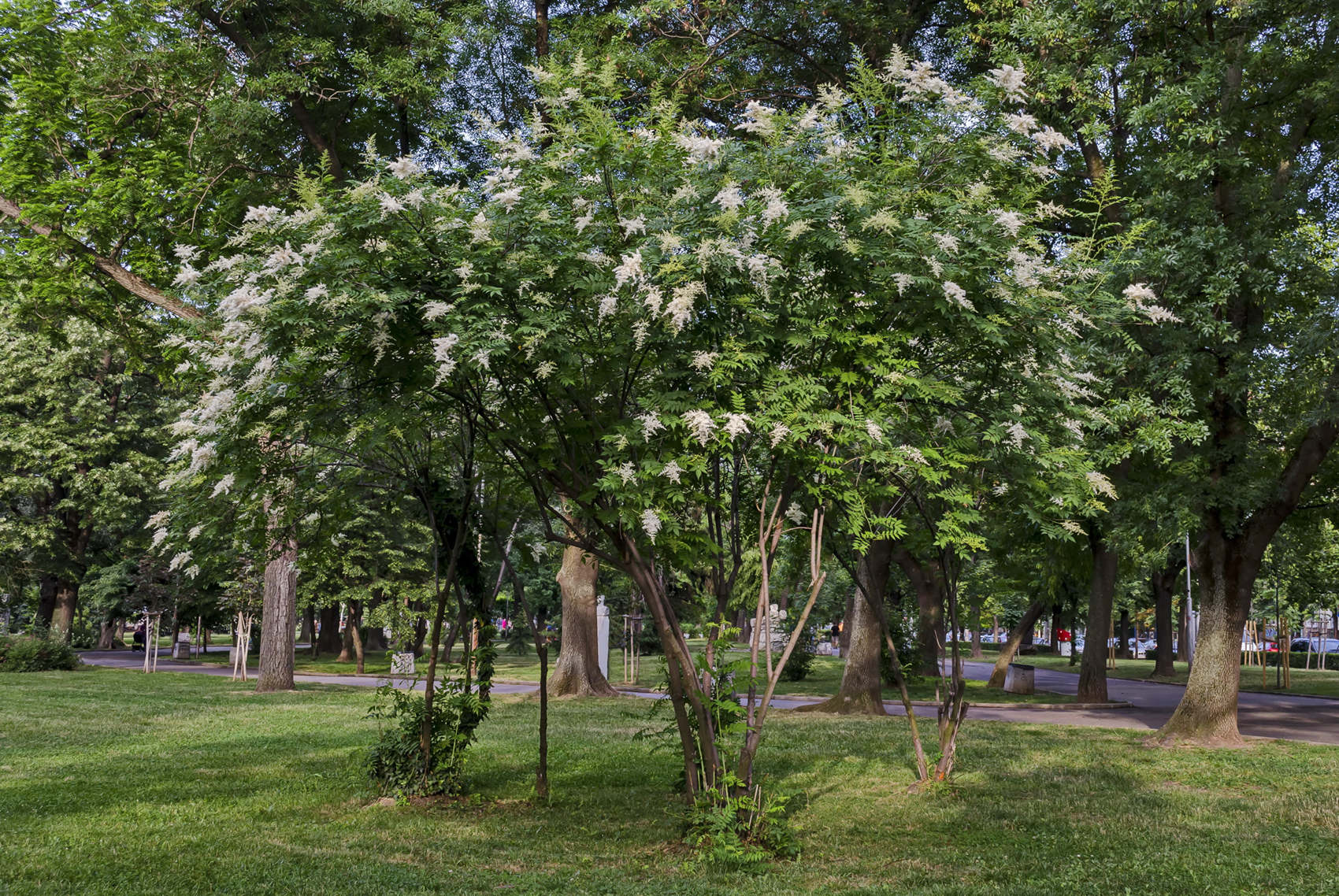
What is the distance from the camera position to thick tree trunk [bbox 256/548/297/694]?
22.7m

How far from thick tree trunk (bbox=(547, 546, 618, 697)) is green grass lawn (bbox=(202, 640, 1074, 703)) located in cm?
164

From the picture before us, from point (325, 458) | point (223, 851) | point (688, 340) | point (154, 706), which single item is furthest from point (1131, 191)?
Result: point (154, 706)

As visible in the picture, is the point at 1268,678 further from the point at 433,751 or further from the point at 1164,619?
the point at 433,751

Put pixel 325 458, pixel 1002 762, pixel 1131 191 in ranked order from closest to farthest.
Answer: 1. pixel 325 458
2. pixel 1002 762
3. pixel 1131 191

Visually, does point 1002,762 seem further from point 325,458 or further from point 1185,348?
point 325,458

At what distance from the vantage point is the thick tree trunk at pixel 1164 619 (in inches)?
1503

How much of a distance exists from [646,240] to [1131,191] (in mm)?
11100

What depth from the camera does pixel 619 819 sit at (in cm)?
934

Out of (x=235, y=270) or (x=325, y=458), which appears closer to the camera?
(x=235, y=270)

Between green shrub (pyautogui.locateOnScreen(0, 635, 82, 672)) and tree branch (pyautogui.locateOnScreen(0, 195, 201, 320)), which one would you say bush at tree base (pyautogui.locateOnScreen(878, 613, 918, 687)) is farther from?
green shrub (pyautogui.locateOnScreen(0, 635, 82, 672))

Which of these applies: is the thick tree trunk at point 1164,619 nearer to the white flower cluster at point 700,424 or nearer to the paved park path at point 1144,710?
the paved park path at point 1144,710

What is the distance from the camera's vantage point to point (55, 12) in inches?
637

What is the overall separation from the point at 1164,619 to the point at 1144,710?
1951 cm

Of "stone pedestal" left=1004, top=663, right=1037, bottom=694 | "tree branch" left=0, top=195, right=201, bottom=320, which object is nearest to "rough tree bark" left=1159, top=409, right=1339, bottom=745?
"stone pedestal" left=1004, top=663, right=1037, bottom=694
